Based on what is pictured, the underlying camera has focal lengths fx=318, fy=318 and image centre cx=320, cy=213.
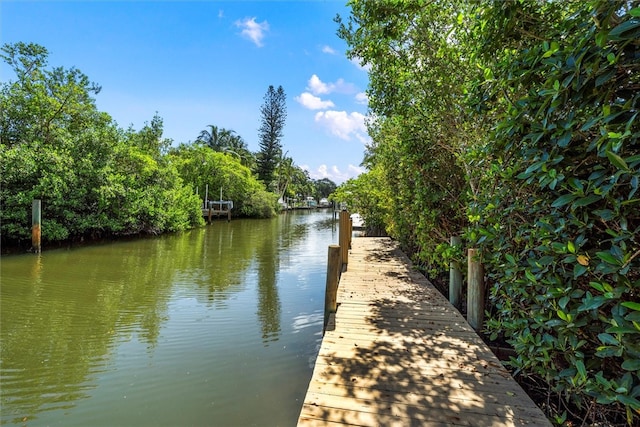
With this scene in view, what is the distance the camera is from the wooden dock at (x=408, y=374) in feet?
7.22

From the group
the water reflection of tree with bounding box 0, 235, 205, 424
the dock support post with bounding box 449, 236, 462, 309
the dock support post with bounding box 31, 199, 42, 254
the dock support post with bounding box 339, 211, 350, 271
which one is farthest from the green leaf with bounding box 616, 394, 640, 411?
the dock support post with bounding box 31, 199, 42, 254

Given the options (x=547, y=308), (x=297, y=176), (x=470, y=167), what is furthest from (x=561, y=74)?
(x=297, y=176)

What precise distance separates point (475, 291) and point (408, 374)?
1589 millimetres

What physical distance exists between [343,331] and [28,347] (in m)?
4.31

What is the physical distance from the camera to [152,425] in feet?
9.98

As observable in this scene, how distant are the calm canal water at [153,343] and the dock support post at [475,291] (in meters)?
2.18

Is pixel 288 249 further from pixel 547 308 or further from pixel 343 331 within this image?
pixel 547 308

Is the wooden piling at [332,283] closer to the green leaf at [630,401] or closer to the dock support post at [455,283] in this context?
the dock support post at [455,283]

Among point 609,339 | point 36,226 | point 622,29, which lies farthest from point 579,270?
point 36,226

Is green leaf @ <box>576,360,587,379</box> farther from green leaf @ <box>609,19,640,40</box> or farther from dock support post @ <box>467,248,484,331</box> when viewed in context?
dock support post @ <box>467,248,484,331</box>

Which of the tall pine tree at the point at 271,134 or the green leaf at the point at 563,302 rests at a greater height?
the tall pine tree at the point at 271,134

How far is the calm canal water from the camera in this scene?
3271 millimetres

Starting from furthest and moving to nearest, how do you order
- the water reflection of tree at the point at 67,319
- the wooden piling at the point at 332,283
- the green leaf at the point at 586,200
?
the wooden piling at the point at 332,283 → the water reflection of tree at the point at 67,319 → the green leaf at the point at 586,200

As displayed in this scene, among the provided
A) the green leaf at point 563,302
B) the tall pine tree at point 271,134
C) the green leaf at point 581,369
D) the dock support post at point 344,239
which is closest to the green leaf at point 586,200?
the green leaf at point 563,302
